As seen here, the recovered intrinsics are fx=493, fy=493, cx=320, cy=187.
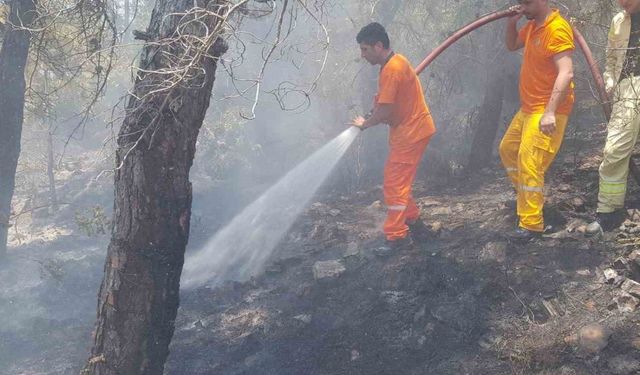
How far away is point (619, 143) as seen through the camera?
12.1 feet

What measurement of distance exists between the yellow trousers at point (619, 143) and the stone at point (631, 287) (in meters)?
0.78

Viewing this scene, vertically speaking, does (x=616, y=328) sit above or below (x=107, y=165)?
below

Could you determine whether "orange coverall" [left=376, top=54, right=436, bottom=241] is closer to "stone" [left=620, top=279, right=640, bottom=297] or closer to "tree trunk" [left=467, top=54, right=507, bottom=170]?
"stone" [left=620, top=279, right=640, bottom=297]

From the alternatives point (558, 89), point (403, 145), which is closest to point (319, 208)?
point (403, 145)

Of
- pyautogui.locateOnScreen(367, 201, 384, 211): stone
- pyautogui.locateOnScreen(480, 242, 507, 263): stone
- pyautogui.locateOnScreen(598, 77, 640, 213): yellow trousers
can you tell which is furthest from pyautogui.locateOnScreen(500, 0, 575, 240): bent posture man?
pyautogui.locateOnScreen(367, 201, 384, 211): stone

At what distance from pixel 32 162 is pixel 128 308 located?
1098 centimetres

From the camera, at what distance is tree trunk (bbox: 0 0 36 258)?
5.85 m

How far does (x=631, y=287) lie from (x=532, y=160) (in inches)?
43.6

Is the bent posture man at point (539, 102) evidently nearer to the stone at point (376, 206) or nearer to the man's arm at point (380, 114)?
the man's arm at point (380, 114)

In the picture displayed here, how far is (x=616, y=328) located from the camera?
114 inches

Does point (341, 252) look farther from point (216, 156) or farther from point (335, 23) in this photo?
point (335, 23)

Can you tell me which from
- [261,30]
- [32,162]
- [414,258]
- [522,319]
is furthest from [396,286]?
[261,30]

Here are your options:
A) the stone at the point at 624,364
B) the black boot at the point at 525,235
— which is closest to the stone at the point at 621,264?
the black boot at the point at 525,235

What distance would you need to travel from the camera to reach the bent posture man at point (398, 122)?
177 inches
